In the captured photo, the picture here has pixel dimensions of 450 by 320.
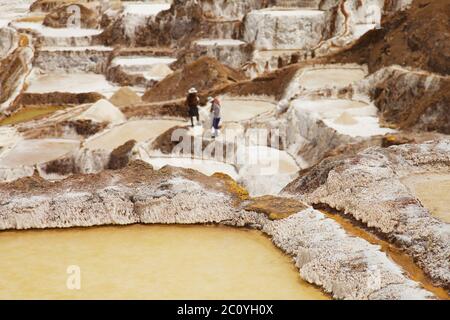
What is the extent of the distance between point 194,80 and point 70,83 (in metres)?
11.5

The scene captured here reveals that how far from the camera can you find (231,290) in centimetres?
625

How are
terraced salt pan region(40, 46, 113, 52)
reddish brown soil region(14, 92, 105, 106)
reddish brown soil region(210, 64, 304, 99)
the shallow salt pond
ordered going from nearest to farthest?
the shallow salt pond < reddish brown soil region(210, 64, 304, 99) < reddish brown soil region(14, 92, 105, 106) < terraced salt pan region(40, 46, 113, 52)

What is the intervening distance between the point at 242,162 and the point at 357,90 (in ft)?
21.5

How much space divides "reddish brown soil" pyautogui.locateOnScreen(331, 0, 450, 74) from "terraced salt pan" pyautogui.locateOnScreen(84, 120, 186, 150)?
7628mm

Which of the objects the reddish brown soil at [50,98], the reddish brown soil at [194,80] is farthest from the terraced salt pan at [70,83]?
the reddish brown soil at [194,80]

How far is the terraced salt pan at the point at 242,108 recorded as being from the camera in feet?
71.3

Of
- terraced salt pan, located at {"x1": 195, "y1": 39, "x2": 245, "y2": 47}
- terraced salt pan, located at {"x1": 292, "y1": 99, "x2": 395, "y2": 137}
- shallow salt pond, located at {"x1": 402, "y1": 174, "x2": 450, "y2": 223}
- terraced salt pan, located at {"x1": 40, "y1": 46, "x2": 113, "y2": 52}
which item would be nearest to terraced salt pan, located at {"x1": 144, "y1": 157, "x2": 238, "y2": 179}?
terraced salt pan, located at {"x1": 292, "y1": 99, "x2": 395, "y2": 137}

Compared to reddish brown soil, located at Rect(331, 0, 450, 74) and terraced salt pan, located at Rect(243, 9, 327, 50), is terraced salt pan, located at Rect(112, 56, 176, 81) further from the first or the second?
reddish brown soil, located at Rect(331, 0, 450, 74)

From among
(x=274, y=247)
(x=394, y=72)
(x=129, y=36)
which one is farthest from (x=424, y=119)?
(x=129, y=36)

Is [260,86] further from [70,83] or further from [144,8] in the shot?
[144,8]

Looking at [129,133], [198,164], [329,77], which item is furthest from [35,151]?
[329,77]

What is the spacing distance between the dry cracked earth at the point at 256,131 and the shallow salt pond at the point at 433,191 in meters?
0.03

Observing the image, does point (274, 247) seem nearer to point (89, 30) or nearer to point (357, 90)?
point (357, 90)

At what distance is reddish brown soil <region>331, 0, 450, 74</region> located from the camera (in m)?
19.6
